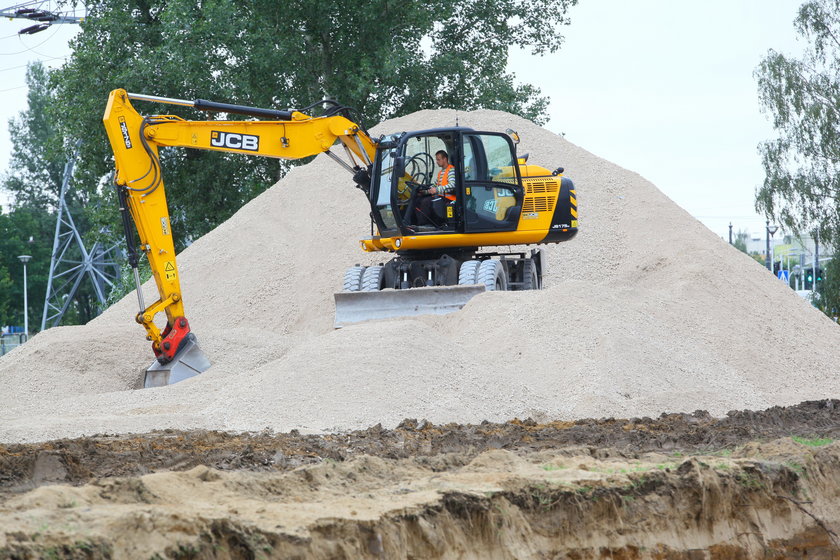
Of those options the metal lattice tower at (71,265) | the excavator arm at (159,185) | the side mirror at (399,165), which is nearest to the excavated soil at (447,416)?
the excavator arm at (159,185)

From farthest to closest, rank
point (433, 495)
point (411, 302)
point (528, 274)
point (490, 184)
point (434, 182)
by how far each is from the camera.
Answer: point (528, 274), point (490, 184), point (434, 182), point (411, 302), point (433, 495)

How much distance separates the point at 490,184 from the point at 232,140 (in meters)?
3.54

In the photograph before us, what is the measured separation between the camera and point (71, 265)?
178ft

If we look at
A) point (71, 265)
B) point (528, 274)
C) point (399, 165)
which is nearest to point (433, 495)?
point (399, 165)

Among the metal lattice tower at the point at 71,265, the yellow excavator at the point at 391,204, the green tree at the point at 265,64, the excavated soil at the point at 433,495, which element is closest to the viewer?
the excavated soil at the point at 433,495

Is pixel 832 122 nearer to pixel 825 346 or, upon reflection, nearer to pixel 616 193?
pixel 616 193

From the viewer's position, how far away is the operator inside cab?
13172mm

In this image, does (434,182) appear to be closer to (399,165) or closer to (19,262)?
(399,165)

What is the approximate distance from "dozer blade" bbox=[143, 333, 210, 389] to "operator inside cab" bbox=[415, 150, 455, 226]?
3435 millimetres

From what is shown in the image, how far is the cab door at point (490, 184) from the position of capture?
13.3m

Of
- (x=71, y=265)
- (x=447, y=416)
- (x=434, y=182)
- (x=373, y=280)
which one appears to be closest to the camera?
(x=447, y=416)

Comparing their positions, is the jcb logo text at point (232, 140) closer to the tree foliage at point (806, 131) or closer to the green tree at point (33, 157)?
the tree foliage at point (806, 131)

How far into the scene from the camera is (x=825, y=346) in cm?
1493

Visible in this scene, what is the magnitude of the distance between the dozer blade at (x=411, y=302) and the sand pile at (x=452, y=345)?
405 mm
